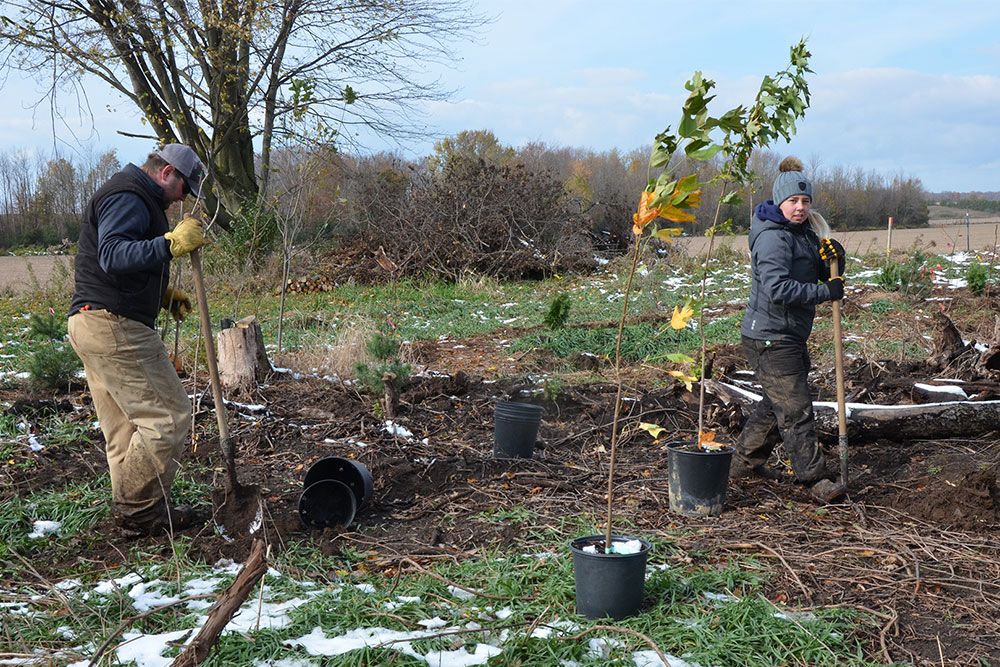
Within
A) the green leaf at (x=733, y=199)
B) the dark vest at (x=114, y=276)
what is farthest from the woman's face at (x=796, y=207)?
the dark vest at (x=114, y=276)

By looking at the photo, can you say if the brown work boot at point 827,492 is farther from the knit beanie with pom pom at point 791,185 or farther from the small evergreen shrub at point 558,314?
the small evergreen shrub at point 558,314

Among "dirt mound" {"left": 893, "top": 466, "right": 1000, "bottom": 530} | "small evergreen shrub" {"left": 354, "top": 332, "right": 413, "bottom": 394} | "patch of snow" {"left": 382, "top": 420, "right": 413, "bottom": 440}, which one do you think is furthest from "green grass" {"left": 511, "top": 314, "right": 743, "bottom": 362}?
"dirt mound" {"left": 893, "top": 466, "right": 1000, "bottom": 530}

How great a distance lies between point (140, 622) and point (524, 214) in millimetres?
14068

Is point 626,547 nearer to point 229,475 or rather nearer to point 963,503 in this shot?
point 963,503

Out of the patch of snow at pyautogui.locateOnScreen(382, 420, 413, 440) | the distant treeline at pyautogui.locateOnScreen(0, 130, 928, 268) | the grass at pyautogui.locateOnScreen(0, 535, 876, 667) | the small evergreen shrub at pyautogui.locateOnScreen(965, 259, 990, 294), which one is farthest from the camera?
the distant treeline at pyautogui.locateOnScreen(0, 130, 928, 268)

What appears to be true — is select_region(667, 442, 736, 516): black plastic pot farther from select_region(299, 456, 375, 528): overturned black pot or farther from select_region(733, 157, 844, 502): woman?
select_region(299, 456, 375, 528): overturned black pot

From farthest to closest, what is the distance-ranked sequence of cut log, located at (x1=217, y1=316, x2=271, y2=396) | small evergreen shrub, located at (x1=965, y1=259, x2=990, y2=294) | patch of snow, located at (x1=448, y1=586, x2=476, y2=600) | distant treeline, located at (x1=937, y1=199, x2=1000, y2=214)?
distant treeline, located at (x1=937, y1=199, x2=1000, y2=214)
small evergreen shrub, located at (x1=965, y1=259, x2=990, y2=294)
cut log, located at (x1=217, y1=316, x2=271, y2=396)
patch of snow, located at (x1=448, y1=586, x2=476, y2=600)

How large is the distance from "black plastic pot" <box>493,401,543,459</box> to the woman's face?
1.99 m

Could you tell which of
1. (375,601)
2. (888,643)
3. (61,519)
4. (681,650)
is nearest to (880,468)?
(888,643)

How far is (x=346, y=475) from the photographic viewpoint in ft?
16.0

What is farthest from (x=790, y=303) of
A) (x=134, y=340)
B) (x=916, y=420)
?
(x=134, y=340)

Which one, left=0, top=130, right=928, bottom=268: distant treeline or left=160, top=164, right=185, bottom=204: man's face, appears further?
left=0, top=130, right=928, bottom=268: distant treeline

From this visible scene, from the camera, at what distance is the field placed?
317 cm

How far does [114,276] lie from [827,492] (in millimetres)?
3976
